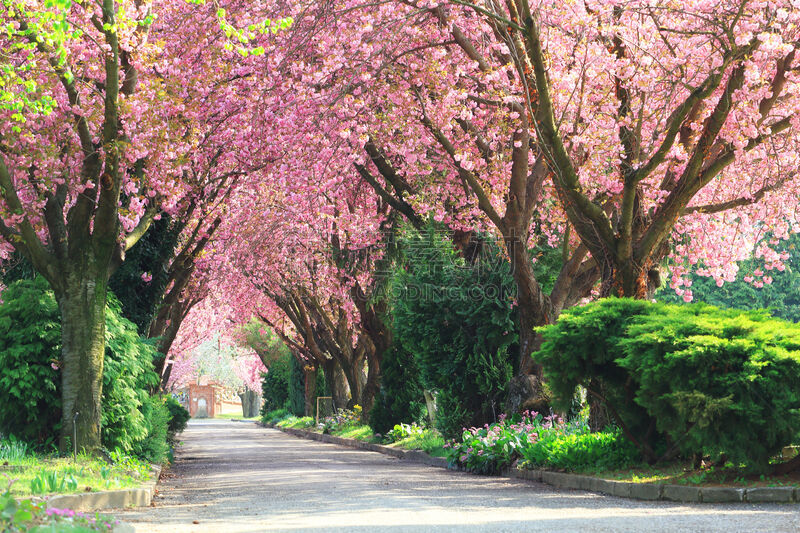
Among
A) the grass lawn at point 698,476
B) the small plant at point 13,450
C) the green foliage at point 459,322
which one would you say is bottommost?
the grass lawn at point 698,476

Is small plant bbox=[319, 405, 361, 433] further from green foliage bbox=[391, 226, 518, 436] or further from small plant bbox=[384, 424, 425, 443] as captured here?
green foliage bbox=[391, 226, 518, 436]

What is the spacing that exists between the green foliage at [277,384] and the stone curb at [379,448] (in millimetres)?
14914

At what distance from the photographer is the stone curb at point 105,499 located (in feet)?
26.8

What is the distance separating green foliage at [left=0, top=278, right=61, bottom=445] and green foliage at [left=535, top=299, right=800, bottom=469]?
670 centimetres

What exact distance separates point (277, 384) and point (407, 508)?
159 ft

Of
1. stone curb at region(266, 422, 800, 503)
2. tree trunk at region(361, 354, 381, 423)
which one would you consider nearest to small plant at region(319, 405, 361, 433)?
tree trunk at region(361, 354, 381, 423)

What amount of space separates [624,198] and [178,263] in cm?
1075

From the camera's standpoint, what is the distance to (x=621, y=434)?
11984 mm

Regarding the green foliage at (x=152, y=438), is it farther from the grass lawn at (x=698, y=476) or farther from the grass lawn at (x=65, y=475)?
the grass lawn at (x=698, y=476)

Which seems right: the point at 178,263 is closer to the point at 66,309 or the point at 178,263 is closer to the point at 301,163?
the point at 301,163

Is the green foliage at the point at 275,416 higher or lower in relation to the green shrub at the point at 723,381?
lower

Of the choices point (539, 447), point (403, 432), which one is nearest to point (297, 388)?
point (403, 432)

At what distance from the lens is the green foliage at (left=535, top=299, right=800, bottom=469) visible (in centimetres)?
904

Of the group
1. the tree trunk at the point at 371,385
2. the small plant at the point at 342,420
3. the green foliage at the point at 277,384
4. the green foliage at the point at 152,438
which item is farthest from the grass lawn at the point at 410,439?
the green foliage at the point at 277,384
